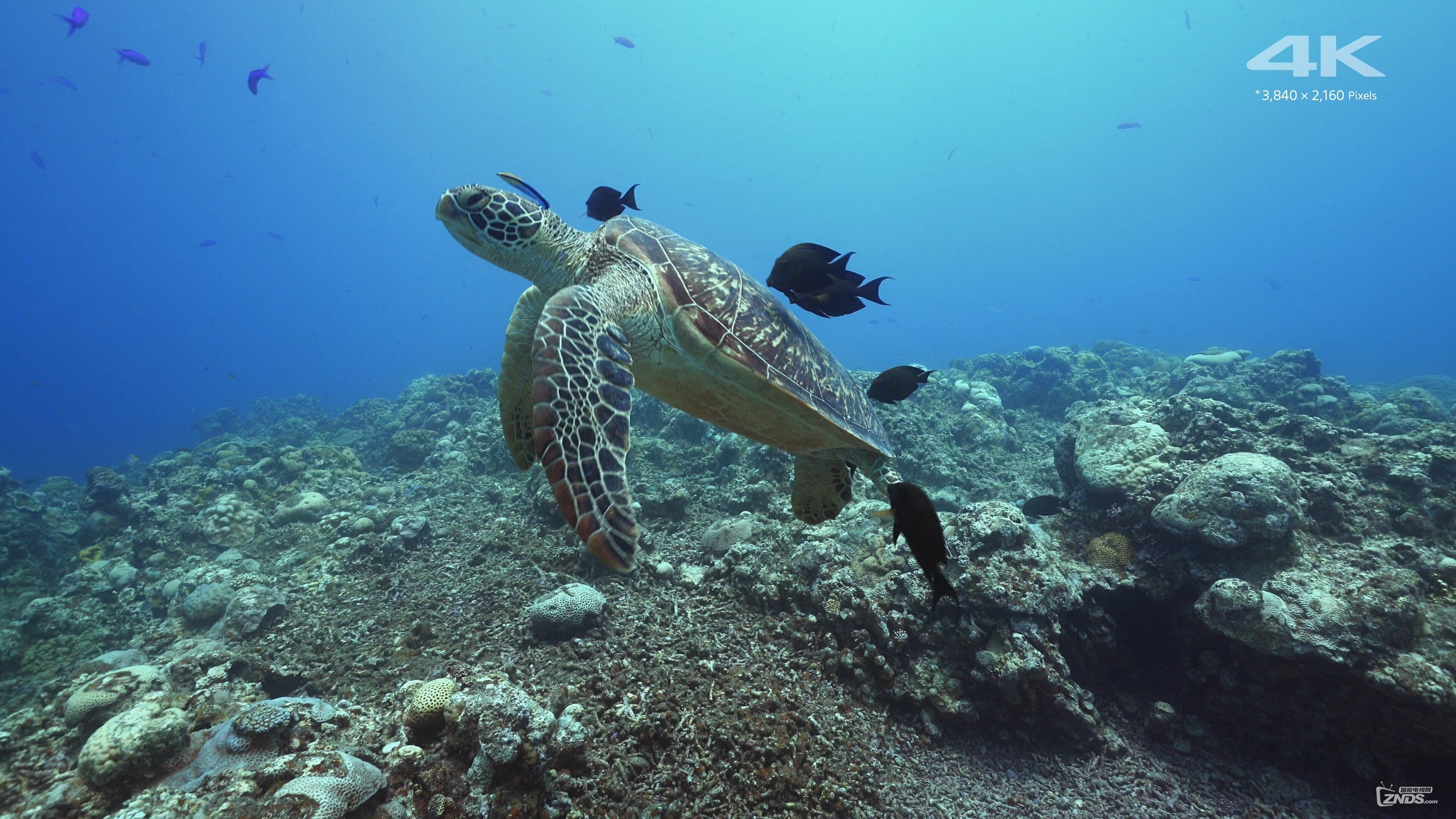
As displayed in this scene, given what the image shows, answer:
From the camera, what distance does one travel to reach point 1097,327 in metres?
91.4

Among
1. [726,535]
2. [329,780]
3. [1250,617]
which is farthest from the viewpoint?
[726,535]

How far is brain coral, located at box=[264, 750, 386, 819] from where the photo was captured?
2.08 metres

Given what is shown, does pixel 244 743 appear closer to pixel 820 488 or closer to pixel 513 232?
pixel 513 232

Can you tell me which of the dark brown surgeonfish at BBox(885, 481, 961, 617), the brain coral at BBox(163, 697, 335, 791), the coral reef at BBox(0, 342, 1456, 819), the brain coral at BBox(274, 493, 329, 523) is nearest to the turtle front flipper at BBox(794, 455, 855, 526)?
the coral reef at BBox(0, 342, 1456, 819)

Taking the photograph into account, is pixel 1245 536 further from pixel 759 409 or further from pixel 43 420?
pixel 43 420

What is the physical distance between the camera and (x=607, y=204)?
464cm

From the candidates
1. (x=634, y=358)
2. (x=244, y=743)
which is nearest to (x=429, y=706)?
(x=244, y=743)

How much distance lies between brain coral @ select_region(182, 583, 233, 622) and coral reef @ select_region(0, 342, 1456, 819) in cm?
3

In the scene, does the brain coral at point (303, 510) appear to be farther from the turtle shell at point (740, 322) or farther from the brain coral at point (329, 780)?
the turtle shell at point (740, 322)

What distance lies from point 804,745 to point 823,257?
3118 mm

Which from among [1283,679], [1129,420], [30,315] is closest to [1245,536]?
[1283,679]

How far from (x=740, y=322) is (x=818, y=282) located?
2.05 feet

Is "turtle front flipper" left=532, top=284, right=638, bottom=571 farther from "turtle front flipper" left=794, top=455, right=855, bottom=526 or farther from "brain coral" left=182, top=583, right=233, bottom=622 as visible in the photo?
"brain coral" left=182, top=583, right=233, bottom=622

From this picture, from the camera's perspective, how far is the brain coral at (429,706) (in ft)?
8.94
